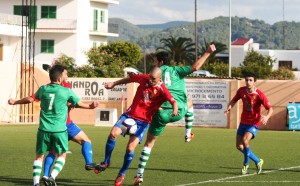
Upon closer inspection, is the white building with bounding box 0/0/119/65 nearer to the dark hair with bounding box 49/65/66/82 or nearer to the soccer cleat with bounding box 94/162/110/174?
the soccer cleat with bounding box 94/162/110/174

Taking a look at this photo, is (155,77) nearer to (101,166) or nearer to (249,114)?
(101,166)

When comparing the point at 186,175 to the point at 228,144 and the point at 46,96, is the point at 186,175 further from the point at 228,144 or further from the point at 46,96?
the point at 228,144

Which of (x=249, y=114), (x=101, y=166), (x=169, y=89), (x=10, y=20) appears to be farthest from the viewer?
(x=10, y=20)

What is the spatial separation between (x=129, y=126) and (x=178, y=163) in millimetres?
5336

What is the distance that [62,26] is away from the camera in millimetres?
85562

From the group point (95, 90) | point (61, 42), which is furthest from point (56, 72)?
point (61, 42)

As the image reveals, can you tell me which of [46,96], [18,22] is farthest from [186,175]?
[18,22]

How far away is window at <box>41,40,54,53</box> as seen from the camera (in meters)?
86.6

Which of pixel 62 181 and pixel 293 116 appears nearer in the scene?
pixel 62 181

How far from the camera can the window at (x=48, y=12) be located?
85000 millimetres

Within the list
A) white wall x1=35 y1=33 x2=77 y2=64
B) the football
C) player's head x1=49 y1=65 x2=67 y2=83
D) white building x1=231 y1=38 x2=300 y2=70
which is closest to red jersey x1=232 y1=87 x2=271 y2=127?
the football

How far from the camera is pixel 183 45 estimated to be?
98875mm

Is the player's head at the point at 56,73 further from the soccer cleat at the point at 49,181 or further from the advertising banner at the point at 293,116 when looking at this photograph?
the advertising banner at the point at 293,116

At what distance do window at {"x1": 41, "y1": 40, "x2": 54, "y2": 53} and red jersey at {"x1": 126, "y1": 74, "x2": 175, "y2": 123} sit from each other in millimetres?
71953
